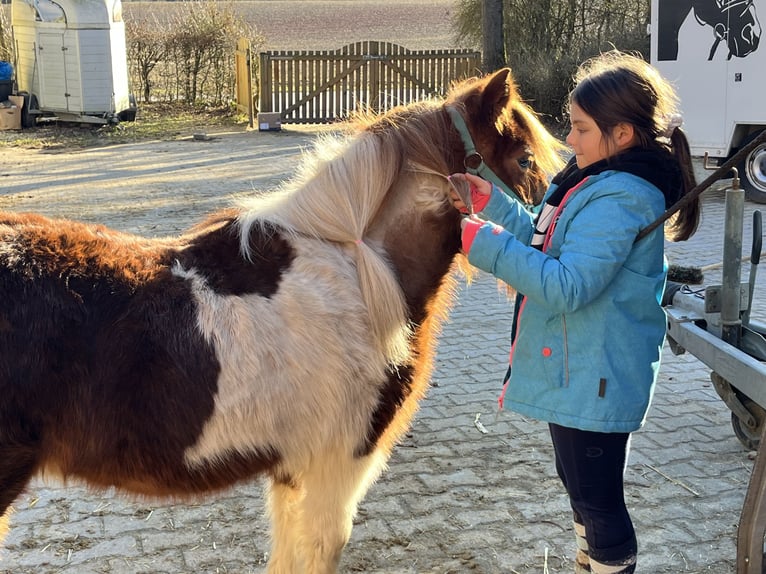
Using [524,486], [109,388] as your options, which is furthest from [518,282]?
[524,486]

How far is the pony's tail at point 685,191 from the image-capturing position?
216 centimetres

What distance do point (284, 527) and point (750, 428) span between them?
2.22 metres

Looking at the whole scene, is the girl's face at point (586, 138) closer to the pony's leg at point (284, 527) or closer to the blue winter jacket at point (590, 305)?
the blue winter jacket at point (590, 305)

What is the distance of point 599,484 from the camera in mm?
2236

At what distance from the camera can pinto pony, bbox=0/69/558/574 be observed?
6.55 ft

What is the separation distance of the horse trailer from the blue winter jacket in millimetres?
8359

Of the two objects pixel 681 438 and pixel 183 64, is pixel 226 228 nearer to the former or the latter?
pixel 681 438

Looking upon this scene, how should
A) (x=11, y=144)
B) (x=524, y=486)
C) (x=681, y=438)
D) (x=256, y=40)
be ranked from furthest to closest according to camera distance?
(x=256, y=40) → (x=11, y=144) → (x=681, y=438) → (x=524, y=486)

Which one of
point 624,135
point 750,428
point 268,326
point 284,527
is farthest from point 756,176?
point 268,326

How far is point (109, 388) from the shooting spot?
199cm

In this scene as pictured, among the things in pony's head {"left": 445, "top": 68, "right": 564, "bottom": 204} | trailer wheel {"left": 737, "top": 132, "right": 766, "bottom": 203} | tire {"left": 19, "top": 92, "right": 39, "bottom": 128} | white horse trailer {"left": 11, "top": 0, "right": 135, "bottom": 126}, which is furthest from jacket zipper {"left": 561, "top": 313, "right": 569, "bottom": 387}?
tire {"left": 19, "top": 92, "right": 39, "bottom": 128}

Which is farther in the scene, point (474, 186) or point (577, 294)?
point (474, 186)

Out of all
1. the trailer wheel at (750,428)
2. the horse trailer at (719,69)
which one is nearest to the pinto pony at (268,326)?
the trailer wheel at (750,428)

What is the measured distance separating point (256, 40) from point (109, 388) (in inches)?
713
